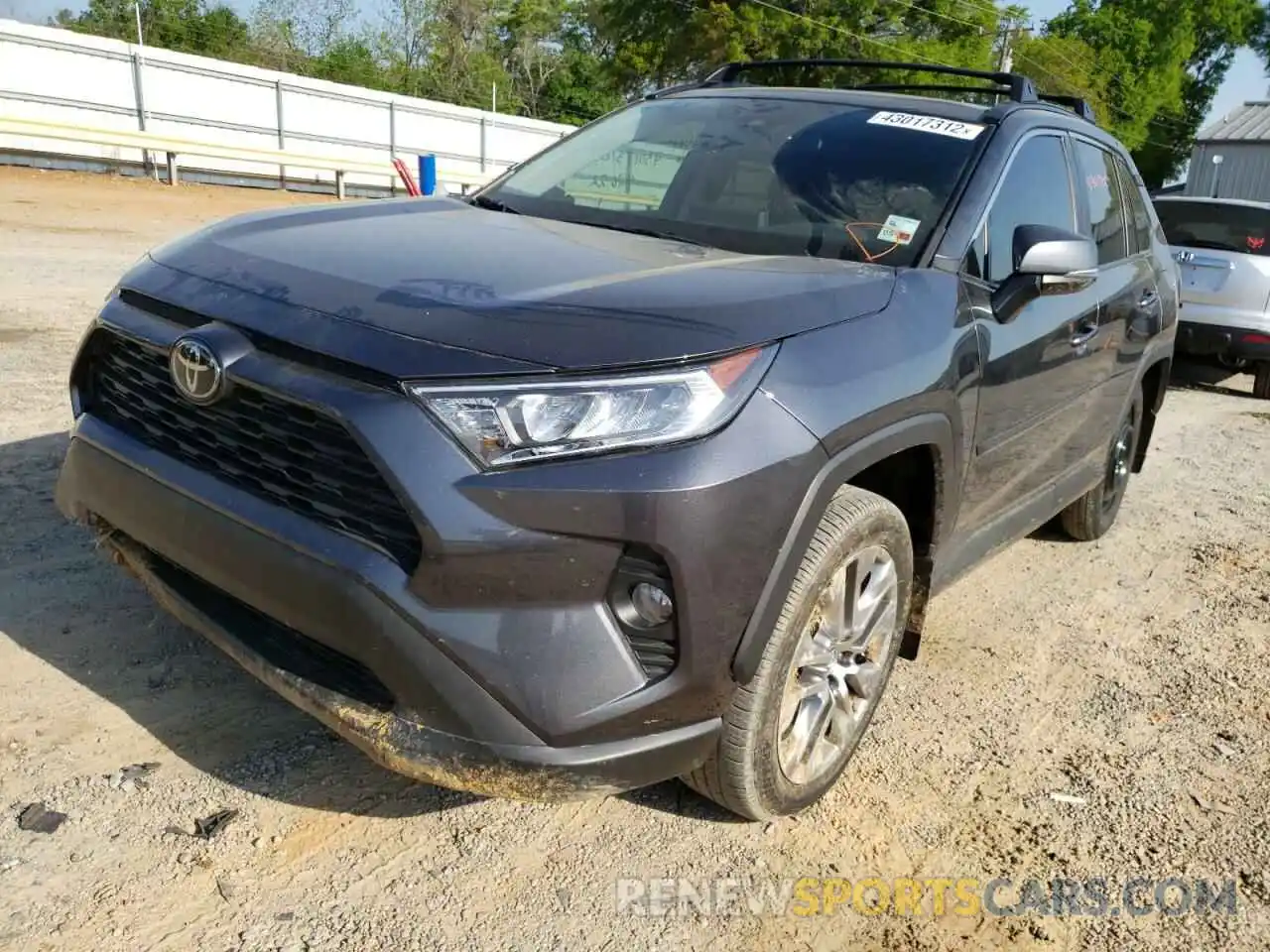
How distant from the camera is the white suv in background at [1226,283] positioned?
862 cm

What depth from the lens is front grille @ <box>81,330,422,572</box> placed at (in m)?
2.07

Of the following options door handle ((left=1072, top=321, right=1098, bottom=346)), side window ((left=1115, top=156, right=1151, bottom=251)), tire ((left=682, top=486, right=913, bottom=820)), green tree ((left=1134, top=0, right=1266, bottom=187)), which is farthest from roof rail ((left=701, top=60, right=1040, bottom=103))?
green tree ((left=1134, top=0, right=1266, bottom=187))

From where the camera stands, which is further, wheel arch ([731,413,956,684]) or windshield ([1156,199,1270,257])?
windshield ([1156,199,1270,257])

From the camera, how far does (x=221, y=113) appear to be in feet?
76.6

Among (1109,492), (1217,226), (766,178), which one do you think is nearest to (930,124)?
(766,178)

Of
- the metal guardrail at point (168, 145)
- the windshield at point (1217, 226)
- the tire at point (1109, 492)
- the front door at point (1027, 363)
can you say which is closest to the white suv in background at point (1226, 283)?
the windshield at point (1217, 226)

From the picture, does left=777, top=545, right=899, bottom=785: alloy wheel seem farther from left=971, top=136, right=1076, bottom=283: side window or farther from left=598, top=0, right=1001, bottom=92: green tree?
left=598, top=0, right=1001, bottom=92: green tree

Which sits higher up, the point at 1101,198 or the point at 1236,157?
the point at 1101,198

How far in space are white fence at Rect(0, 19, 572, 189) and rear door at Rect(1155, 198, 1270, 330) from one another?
10.8 meters

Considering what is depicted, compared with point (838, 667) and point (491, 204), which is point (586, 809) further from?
point (491, 204)

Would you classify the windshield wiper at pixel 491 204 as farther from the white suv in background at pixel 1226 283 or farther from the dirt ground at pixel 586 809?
the white suv in background at pixel 1226 283

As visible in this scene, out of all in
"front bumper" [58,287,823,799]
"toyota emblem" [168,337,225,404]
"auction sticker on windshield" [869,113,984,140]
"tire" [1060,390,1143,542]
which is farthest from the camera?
"tire" [1060,390,1143,542]

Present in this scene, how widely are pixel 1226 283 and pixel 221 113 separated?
2121 centimetres

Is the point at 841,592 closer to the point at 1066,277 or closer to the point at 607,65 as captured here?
the point at 1066,277
